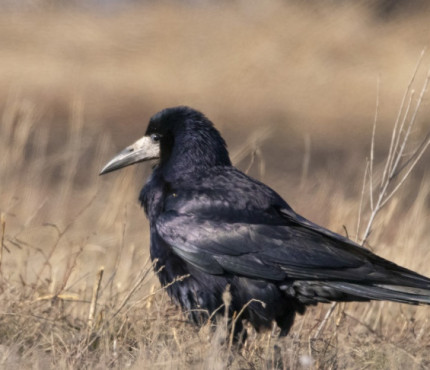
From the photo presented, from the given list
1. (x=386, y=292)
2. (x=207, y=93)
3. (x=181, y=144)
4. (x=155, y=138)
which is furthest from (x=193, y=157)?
(x=207, y=93)

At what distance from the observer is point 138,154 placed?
6.30 meters

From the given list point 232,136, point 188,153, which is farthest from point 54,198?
point 188,153

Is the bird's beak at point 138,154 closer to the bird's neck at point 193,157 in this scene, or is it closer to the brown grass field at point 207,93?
the bird's neck at point 193,157

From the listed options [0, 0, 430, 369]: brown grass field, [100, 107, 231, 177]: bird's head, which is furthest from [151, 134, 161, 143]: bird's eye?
[0, 0, 430, 369]: brown grass field

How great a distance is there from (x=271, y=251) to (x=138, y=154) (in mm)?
1116

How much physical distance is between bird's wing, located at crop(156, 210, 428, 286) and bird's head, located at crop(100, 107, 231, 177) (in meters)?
0.39

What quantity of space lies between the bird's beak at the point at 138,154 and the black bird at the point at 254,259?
17.9 inches

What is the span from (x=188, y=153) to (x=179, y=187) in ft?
0.72

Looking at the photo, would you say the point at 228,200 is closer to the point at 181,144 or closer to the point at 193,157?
the point at 193,157

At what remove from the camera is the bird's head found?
5.98m

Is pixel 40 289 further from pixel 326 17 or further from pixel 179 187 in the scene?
pixel 326 17

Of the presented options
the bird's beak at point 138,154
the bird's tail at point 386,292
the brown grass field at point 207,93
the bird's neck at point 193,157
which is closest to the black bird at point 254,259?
the bird's tail at point 386,292

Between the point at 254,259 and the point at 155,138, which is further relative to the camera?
the point at 155,138

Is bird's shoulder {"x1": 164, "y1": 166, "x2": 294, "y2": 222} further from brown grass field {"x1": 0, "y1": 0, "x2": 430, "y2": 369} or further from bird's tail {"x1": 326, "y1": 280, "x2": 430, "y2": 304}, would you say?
brown grass field {"x1": 0, "y1": 0, "x2": 430, "y2": 369}
